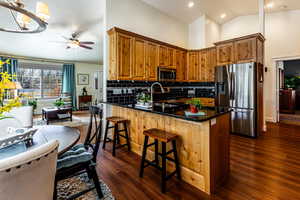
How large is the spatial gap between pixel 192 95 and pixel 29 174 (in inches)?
205

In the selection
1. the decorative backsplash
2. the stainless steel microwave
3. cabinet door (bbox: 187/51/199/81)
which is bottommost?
the decorative backsplash

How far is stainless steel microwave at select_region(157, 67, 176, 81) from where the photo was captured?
14.1 feet

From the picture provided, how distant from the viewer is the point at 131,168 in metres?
2.38

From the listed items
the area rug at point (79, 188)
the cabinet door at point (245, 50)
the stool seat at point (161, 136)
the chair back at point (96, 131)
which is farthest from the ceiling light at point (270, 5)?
the area rug at point (79, 188)

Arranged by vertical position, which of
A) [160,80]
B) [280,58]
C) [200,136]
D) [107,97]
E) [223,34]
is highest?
[223,34]

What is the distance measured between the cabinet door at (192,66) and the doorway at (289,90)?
3.36 m

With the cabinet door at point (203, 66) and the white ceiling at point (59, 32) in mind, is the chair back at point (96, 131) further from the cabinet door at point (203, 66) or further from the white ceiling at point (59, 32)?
the cabinet door at point (203, 66)

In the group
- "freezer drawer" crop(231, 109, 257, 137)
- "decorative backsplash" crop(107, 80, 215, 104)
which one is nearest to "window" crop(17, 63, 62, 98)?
"decorative backsplash" crop(107, 80, 215, 104)

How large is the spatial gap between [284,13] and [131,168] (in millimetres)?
6355

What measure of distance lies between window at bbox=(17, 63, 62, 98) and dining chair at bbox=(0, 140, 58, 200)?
7496mm

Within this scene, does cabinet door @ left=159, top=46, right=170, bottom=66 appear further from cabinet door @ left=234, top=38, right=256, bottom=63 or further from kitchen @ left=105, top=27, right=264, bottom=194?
cabinet door @ left=234, top=38, right=256, bottom=63

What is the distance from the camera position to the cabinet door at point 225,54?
13.3ft

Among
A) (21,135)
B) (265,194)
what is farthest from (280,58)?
(21,135)

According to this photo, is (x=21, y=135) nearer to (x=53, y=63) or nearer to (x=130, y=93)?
(x=130, y=93)
